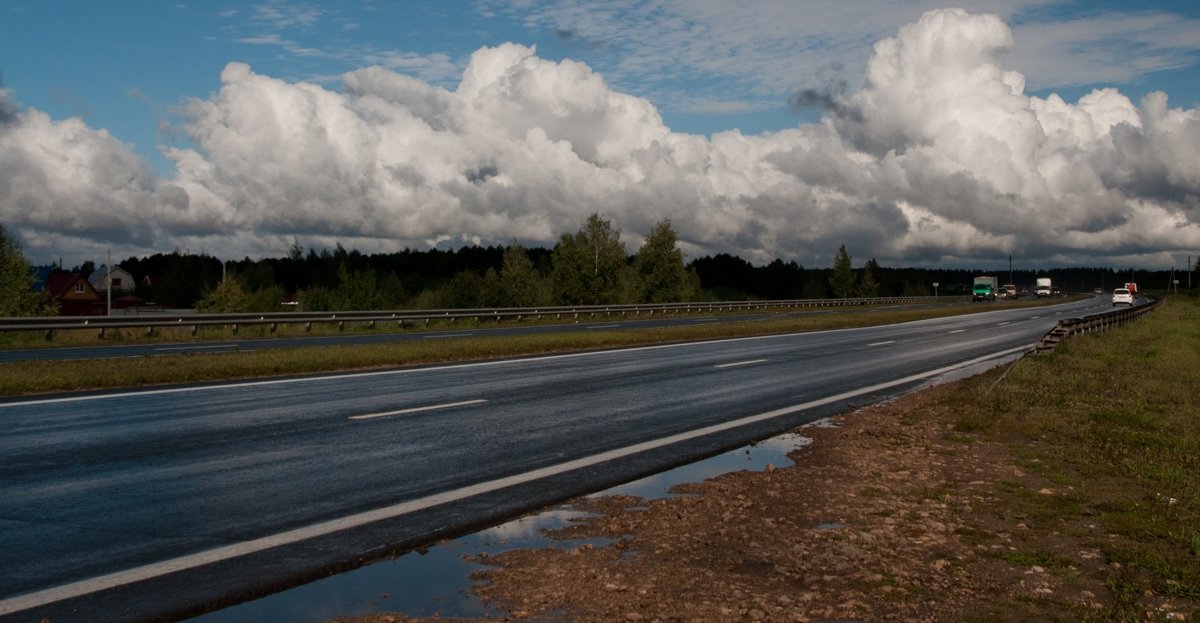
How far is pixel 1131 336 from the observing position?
116 ft

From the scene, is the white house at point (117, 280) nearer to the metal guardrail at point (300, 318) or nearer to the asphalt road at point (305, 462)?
the metal guardrail at point (300, 318)

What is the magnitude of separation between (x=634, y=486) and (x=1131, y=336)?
32875 mm

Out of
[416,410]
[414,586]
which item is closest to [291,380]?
[416,410]

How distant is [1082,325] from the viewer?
33.6m

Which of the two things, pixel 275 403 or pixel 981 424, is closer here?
pixel 981 424

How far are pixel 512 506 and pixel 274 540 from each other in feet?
6.36

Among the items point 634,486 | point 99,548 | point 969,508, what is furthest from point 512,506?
point 969,508

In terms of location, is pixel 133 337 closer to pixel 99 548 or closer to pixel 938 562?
pixel 99 548

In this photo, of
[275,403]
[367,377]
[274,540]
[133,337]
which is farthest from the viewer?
[133,337]

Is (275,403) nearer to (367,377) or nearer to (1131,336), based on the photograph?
(367,377)

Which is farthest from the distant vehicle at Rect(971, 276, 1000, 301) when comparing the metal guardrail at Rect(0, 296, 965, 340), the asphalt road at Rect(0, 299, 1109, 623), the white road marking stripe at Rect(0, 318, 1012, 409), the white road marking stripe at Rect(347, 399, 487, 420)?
the white road marking stripe at Rect(347, 399, 487, 420)

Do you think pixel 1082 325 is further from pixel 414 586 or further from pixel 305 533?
pixel 414 586

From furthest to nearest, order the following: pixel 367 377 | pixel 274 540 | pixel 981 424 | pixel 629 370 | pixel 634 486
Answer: pixel 629 370 < pixel 367 377 < pixel 981 424 < pixel 634 486 < pixel 274 540

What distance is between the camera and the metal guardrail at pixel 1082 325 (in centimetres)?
2662
